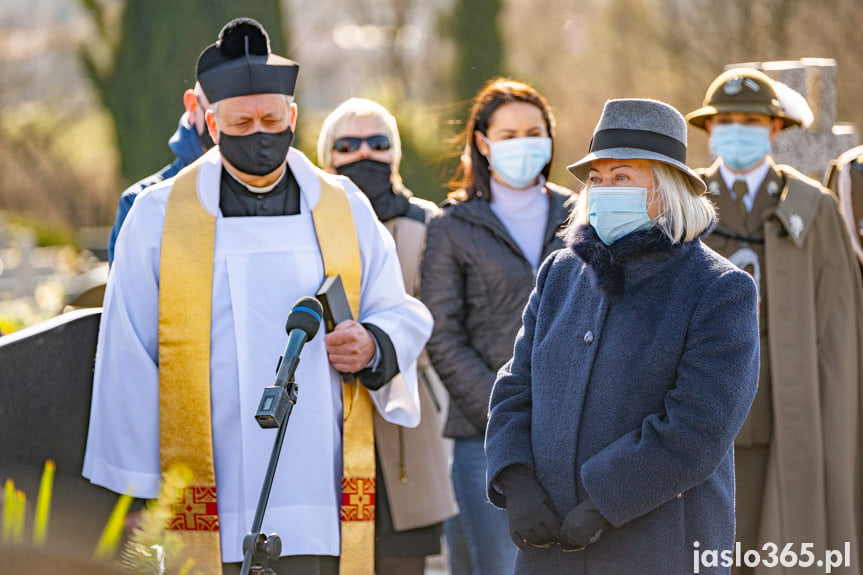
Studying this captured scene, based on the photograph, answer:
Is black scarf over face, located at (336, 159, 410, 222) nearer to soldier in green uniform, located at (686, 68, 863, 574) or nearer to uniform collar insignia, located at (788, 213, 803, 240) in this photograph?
soldier in green uniform, located at (686, 68, 863, 574)

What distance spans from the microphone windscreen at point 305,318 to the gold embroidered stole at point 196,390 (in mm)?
696

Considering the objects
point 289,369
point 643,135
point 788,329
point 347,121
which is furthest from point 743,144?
point 289,369

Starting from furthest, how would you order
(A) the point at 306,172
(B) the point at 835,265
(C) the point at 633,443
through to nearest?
(B) the point at 835,265 < (A) the point at 306,172 < (C) the point at 633,443

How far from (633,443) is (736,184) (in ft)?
8.22

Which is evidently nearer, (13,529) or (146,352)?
(13,529)

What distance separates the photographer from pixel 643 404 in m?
3.14

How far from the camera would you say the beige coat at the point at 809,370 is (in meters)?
5.17

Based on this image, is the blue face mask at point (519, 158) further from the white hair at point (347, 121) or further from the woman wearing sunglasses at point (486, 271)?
the white hair at point (347, 121)

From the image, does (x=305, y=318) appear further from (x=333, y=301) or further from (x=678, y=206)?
(x=678, y=206)

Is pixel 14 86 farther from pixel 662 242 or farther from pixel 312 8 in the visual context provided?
pixel 662 242

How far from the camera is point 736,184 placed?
530cm

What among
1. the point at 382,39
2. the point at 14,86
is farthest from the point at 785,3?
the point at 14,86

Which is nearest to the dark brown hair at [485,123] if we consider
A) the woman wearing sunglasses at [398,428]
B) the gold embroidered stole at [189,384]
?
the woman wearing sunglasses at [398,428]

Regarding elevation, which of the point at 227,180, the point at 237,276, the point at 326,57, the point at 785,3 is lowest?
the point at 237,276
